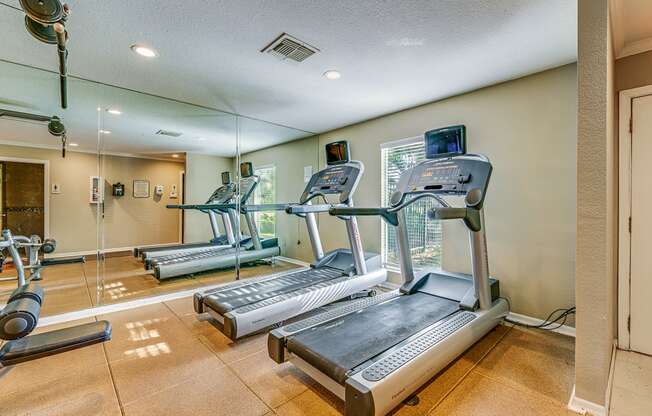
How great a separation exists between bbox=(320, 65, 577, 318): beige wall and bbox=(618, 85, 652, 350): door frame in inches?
11.7

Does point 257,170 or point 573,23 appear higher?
point 573,23

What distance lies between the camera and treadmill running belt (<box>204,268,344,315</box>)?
9.20 ft

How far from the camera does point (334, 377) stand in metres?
1.67

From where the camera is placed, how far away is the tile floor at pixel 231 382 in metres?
1.69

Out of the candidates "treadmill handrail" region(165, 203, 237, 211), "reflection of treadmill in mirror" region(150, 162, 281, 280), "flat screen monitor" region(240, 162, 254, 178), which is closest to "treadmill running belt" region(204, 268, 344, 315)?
"reflection of treadmill in mirror" region(150, 162, 281, 280)

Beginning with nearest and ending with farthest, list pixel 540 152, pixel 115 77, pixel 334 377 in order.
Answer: pixel 334 377 < pixel 540 152 < pixel 115 77

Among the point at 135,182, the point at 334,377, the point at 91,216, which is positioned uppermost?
the point at 135,182

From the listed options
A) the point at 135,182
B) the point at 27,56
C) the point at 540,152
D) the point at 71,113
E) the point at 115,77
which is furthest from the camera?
the point at 135,182

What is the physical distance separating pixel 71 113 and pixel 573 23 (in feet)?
17.6

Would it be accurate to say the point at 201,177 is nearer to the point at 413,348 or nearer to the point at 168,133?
the point at 168,133

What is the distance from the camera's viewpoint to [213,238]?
17.3 ft

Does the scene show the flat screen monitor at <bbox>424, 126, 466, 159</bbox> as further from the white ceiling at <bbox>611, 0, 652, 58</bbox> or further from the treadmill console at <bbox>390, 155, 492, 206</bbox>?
the white ceiling at <bbox>611, 0, 652, 58</bbox>

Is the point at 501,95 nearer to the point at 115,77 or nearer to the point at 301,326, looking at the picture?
the point at 301,326

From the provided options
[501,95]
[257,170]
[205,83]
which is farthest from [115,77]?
[501,95]
